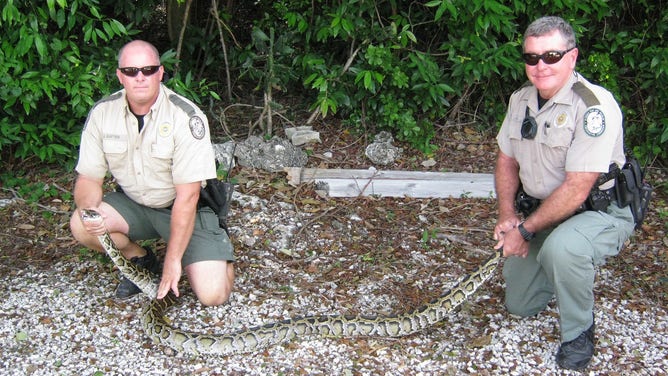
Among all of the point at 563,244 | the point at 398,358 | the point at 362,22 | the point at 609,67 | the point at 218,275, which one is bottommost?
the point at 398,358

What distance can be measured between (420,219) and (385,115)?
137 cm

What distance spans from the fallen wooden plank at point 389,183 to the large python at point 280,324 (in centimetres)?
166

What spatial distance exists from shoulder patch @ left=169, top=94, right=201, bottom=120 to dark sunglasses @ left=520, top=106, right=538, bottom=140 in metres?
2.09

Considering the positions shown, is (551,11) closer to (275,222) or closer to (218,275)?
(275,222)

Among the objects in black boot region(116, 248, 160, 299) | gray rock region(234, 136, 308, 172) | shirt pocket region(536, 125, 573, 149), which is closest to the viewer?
shirt pocket region(536, 125, 573, 149)

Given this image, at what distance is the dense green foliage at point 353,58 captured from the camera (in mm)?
5824

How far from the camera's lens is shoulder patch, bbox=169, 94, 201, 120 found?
4.45 metres

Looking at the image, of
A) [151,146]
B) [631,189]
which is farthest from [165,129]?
[631,189]

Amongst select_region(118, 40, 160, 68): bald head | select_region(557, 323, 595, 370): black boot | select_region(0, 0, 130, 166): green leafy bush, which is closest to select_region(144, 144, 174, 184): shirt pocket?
select_region(118, 40, 160, 68): bald head

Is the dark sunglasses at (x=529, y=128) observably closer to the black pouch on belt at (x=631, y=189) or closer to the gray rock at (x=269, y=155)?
the black pouch on belt at (x=631, y=189)

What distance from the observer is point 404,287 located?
494 centimetres

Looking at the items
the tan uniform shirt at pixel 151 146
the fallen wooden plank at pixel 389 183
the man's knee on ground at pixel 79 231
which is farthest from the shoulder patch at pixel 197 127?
the fallen wooden plank at pixel 389 183

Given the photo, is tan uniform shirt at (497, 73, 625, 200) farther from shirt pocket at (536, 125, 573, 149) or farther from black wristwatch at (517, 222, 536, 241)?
black wristwatch at (517, 222, 536, 241)

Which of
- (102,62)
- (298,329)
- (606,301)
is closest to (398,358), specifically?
(298,329)
